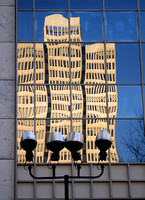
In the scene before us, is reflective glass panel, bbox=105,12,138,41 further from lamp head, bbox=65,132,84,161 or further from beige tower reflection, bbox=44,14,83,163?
lamp head, bbox=65,132,84,161

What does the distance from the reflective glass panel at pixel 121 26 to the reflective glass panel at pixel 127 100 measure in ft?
6.18

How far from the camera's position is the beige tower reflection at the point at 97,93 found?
58.1 ft

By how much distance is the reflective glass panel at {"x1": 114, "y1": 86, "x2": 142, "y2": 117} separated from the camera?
59.3ft

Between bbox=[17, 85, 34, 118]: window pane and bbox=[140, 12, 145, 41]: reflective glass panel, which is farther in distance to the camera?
bbox=[140, 12, 145, 41]: reflective glass panel

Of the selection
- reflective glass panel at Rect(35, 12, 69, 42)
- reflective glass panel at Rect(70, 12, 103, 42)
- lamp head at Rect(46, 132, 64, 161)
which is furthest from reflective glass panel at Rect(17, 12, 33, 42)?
lamp head at Rect(46, 132, 64, 161)

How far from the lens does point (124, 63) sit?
732 inches

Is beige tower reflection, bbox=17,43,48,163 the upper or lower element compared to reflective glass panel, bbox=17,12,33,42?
lower

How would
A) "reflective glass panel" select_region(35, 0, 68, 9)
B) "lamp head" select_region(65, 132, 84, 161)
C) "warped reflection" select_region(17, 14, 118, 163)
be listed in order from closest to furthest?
1. "lamp head" select_region(65, 132, 84, 161)
2. "warped reflection" select_region(17, 14, 118, 163)
3. "reflective glass panel" select_region(35, 0, 68, 9)

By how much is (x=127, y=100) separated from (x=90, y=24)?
312 centimetres

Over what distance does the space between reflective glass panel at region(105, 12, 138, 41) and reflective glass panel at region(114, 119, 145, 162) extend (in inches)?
123

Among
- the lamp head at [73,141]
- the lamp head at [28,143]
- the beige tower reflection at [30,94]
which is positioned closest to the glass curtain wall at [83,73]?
the beige tower reflection at [30,94]

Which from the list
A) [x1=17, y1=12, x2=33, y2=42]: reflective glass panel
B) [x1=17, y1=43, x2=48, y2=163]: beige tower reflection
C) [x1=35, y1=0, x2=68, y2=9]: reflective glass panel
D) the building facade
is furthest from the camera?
[x1=35, y1=0, x2=68, y2=9]: reflective glass panel

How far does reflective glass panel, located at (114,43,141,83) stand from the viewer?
60.5 feet

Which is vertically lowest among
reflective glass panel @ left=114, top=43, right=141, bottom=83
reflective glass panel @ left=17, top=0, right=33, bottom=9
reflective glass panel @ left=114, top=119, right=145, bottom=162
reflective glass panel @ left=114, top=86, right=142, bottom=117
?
reflective glass panel @ left=114, top=119, right=145, bottom=162
